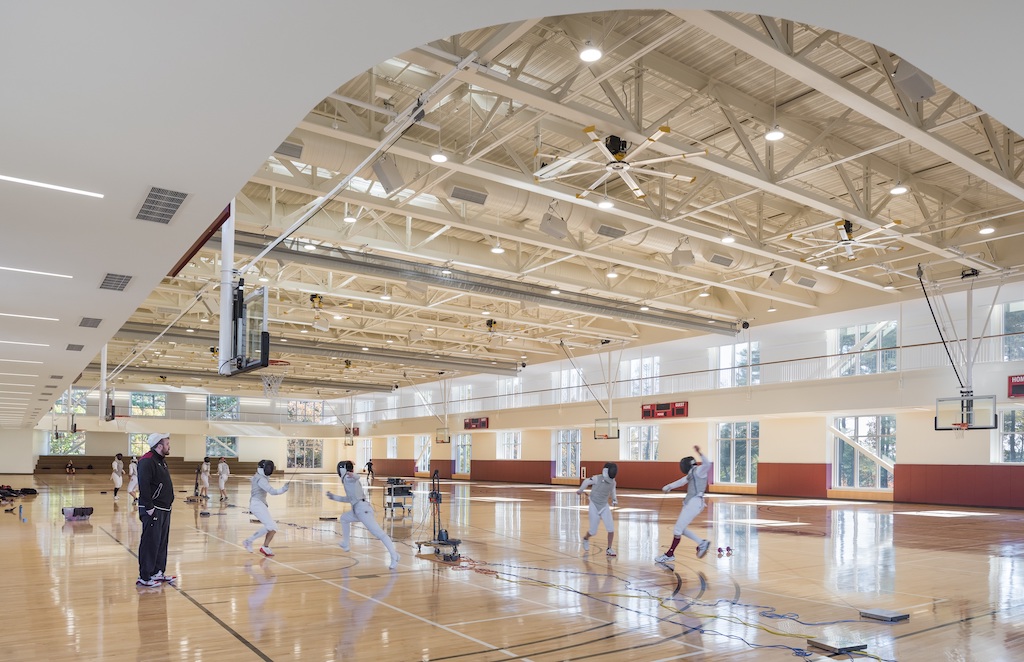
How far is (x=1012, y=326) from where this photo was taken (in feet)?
87.1

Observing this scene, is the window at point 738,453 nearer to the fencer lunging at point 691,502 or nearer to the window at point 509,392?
the window at point 509,392

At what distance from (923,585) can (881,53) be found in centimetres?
830

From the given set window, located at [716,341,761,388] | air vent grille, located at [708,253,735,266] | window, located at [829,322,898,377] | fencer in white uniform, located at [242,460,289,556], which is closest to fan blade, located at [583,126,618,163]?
fencer in white uniform, located at [242,460,289,556]

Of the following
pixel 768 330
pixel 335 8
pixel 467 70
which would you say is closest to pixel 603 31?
pixel 467 70

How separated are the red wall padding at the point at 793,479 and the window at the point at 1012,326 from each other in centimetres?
889

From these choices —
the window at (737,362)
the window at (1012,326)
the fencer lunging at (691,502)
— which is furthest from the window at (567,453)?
the fencer lunging at (691,502)

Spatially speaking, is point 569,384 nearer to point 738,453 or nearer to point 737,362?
point 738,453

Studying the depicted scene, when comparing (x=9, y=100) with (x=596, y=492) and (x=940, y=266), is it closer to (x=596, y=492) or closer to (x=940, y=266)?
(x=596, y=492)

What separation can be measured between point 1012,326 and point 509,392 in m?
28.8

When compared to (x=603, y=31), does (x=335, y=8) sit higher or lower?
lower

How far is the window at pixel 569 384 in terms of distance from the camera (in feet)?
141

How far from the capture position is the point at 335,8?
457cm

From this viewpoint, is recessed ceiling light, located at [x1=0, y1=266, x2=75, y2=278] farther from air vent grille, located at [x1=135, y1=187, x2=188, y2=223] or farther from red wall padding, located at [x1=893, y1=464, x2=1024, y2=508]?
red wall padding, located at [x1=893, y1=464, x2=1024, y2=508]

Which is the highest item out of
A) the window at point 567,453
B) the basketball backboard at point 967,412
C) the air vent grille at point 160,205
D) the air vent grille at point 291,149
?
the air vent grille at point 291,149
